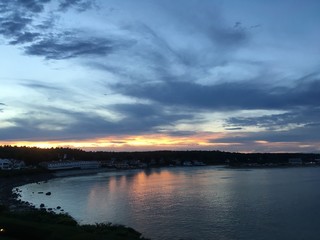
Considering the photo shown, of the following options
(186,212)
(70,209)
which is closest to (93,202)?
(70,209)

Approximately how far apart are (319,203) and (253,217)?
15.7 metres

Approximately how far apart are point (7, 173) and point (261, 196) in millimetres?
77857

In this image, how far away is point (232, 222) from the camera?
3909 cm

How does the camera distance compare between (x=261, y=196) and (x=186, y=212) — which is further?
(x=261, y=196)

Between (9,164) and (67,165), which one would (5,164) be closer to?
(9,164)

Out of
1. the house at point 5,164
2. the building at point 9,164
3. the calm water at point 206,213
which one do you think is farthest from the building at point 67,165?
the calm water at point 206,213

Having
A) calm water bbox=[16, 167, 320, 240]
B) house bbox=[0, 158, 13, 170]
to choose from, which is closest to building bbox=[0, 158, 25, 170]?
house bbox=[0, 158, 13, 170]

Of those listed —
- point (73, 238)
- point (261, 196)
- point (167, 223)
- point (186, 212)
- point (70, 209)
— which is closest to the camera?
point (73, 238)

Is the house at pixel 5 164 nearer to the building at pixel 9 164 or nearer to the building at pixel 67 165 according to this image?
the building at pixel 9 164

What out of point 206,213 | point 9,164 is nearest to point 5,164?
point 9,164

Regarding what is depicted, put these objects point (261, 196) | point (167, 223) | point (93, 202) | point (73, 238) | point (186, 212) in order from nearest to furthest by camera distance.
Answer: point (73, 238)
point (167, 223)
point (186, 212)
point (93, 202)
point (261, 196)

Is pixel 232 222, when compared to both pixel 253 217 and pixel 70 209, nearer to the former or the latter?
pixel 253 217

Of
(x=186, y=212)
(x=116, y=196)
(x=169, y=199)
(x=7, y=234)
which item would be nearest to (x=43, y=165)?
(x=116, y=196)

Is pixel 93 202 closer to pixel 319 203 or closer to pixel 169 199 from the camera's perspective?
pixel 169 199
